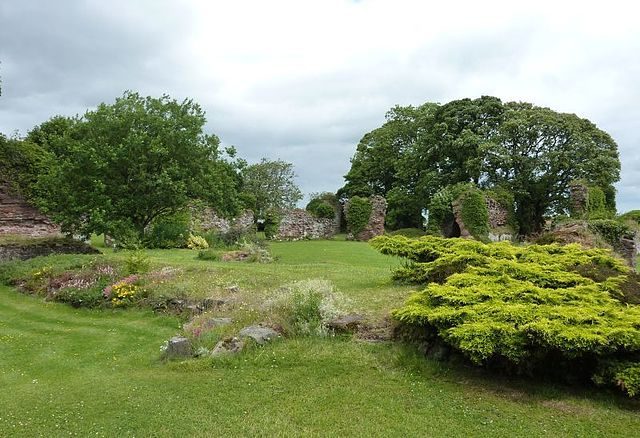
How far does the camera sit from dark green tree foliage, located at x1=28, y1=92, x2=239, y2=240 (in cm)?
1661

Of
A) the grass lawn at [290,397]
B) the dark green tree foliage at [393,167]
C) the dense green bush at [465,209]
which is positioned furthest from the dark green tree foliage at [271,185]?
the grass lawn at [290,397]

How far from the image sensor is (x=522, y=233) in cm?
3162

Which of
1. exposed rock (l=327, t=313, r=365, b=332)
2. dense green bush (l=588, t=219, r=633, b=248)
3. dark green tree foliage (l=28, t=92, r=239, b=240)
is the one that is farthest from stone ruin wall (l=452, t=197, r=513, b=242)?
exposed rock (l=327, t=313, r=365, b=332)

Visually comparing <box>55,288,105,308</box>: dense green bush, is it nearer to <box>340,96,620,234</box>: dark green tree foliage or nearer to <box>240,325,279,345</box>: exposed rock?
Answer: <box>240,325,279,345</box>: exposed rock

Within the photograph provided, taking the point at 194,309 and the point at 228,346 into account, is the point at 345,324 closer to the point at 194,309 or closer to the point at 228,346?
the point at 228,346

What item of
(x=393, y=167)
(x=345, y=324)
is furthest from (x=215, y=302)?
(x=393, y=167)

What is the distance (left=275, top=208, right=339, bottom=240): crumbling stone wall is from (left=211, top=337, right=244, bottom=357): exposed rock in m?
23.5

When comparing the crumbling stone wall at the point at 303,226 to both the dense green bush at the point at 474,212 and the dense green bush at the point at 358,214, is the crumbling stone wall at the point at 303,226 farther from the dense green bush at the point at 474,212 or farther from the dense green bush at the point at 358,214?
the dense green bush at the point at 474,212

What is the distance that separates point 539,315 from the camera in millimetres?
5469

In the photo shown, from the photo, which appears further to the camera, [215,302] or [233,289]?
[233,289]

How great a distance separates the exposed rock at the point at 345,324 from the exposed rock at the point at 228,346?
4.41ft

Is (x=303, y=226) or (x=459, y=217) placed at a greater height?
(x=459, y=217)

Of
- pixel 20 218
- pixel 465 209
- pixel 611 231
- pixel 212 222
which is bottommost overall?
pixel 20 218

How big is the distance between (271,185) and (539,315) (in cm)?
4005
